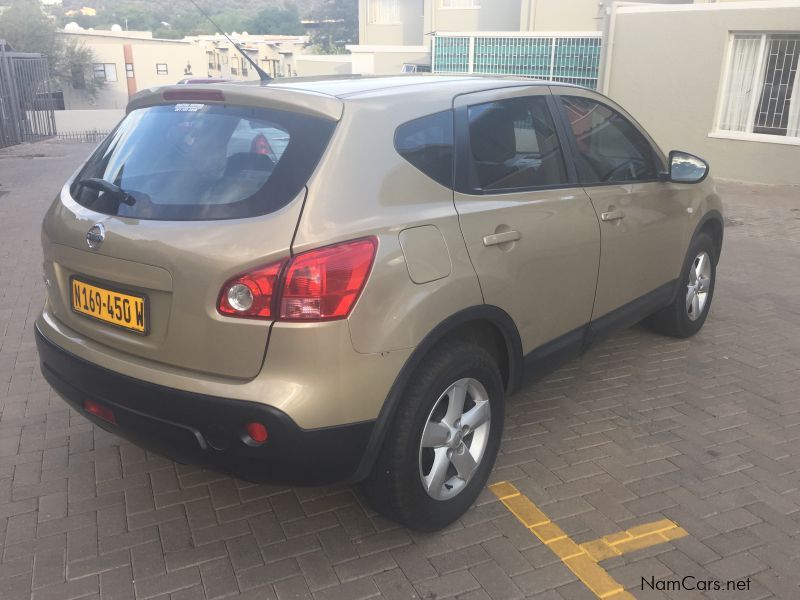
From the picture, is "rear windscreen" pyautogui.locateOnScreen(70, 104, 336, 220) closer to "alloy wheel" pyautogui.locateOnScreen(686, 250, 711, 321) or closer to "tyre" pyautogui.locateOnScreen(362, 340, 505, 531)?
"tyre" pyautogui.locateOnScreen(362, 340, 505, 531)

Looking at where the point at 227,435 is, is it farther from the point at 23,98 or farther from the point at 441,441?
the point at 23,98

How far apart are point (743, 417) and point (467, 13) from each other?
29.9 m

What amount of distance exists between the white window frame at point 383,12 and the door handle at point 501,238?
133 ft

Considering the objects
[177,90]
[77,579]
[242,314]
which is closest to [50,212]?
[177,90]

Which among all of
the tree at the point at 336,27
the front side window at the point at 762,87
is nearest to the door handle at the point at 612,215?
the front side window at the point at 762,87

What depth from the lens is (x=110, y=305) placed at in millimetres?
2688

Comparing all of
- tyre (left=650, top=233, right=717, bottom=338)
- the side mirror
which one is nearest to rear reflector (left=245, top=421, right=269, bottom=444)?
the side mirror

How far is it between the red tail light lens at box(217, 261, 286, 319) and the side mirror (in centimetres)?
292

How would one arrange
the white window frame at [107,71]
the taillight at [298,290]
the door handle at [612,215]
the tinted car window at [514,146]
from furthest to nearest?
the white window frame at [107,71] → the door handle at [612,215] → the tinted car window at [514,146] → the taillight at [298,290]

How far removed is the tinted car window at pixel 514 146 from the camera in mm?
3096

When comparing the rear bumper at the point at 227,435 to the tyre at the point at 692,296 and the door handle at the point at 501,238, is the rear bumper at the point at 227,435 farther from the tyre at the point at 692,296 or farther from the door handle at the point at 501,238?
the tyre at the point at 692,296

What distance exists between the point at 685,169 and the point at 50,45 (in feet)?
193

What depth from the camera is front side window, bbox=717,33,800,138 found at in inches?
480

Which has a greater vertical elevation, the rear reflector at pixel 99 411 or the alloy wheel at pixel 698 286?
the rear reflector at pixel 99 411
